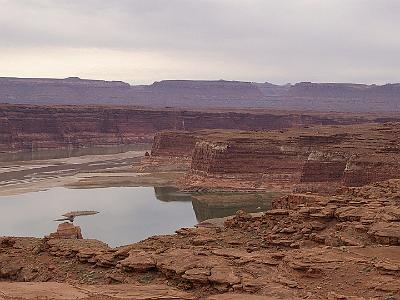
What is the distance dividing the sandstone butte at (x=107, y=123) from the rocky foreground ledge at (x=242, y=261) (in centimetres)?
8881

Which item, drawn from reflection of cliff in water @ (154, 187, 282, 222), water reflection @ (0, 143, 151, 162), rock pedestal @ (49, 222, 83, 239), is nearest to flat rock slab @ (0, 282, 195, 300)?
rock pedestal @ (49, 222, 83, 239)

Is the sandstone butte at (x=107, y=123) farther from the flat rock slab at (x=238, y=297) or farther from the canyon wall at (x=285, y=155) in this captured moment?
the flat rock slab at (x=238, y=297)

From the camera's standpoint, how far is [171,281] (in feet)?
49.6

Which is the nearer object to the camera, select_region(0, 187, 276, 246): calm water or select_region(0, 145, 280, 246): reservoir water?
select_region(0, 187, 276, 246): calm water

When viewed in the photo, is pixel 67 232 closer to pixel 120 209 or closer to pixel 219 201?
pixel 120 209

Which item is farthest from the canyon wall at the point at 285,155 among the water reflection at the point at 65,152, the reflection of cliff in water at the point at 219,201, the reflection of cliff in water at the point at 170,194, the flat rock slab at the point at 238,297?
the water reflection at the point at 65,152

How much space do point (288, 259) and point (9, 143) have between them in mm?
94275

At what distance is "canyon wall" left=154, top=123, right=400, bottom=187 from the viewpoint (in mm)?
51938

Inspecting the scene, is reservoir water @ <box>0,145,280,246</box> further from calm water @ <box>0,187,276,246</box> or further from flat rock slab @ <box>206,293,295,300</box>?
flat rock slab @ <box>206,293,295,300</box>

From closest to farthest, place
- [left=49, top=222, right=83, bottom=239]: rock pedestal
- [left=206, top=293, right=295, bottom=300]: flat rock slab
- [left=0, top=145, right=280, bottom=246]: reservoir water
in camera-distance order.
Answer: [left=206, top=293, right=295, bottom=300]: flat rock slab, [left=49, top=222, right=83, bottom=239]: rock pedestal, [left=0, top=145, right=280, bottom=246]: reservoir water

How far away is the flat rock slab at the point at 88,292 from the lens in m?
14.3

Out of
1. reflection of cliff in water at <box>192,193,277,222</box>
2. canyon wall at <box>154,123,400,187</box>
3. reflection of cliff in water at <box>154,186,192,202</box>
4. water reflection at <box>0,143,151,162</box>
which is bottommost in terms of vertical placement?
reflection of cliff in water at <box>154,186,192,202</box>

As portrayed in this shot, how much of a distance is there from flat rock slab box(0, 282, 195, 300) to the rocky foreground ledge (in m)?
0.02

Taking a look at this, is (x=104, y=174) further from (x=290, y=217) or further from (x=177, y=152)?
(x=290, y=217)
